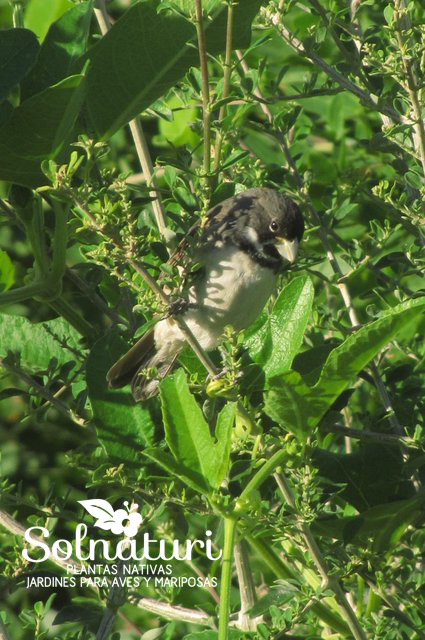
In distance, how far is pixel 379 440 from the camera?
2.71 metres

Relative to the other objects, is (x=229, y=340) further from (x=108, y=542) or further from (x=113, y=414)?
(x=108, y=542)

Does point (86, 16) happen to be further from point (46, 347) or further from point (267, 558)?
point (267, 558)

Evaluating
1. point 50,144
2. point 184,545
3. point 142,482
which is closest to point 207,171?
point 50,144

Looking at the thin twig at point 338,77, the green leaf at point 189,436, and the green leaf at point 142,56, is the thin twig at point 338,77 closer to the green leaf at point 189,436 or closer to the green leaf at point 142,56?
the green leaf at point 142,56

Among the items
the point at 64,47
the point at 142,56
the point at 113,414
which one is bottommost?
the point at 113,414

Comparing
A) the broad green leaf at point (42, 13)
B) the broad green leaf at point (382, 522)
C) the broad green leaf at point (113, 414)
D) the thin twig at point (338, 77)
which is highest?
the broad green leaf at point (42, 13)

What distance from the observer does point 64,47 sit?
2.42m

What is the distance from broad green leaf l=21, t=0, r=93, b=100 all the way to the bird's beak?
113 cm

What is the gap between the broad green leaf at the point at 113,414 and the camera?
2.64 metres

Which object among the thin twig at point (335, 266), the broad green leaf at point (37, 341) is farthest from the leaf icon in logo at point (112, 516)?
the thin twig at point (335, 266)

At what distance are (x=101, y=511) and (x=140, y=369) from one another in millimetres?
391

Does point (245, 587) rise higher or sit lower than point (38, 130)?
lower

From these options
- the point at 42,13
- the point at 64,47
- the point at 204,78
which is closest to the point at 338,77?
the point at 204,78

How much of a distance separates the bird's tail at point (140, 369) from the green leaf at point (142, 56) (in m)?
0.61
